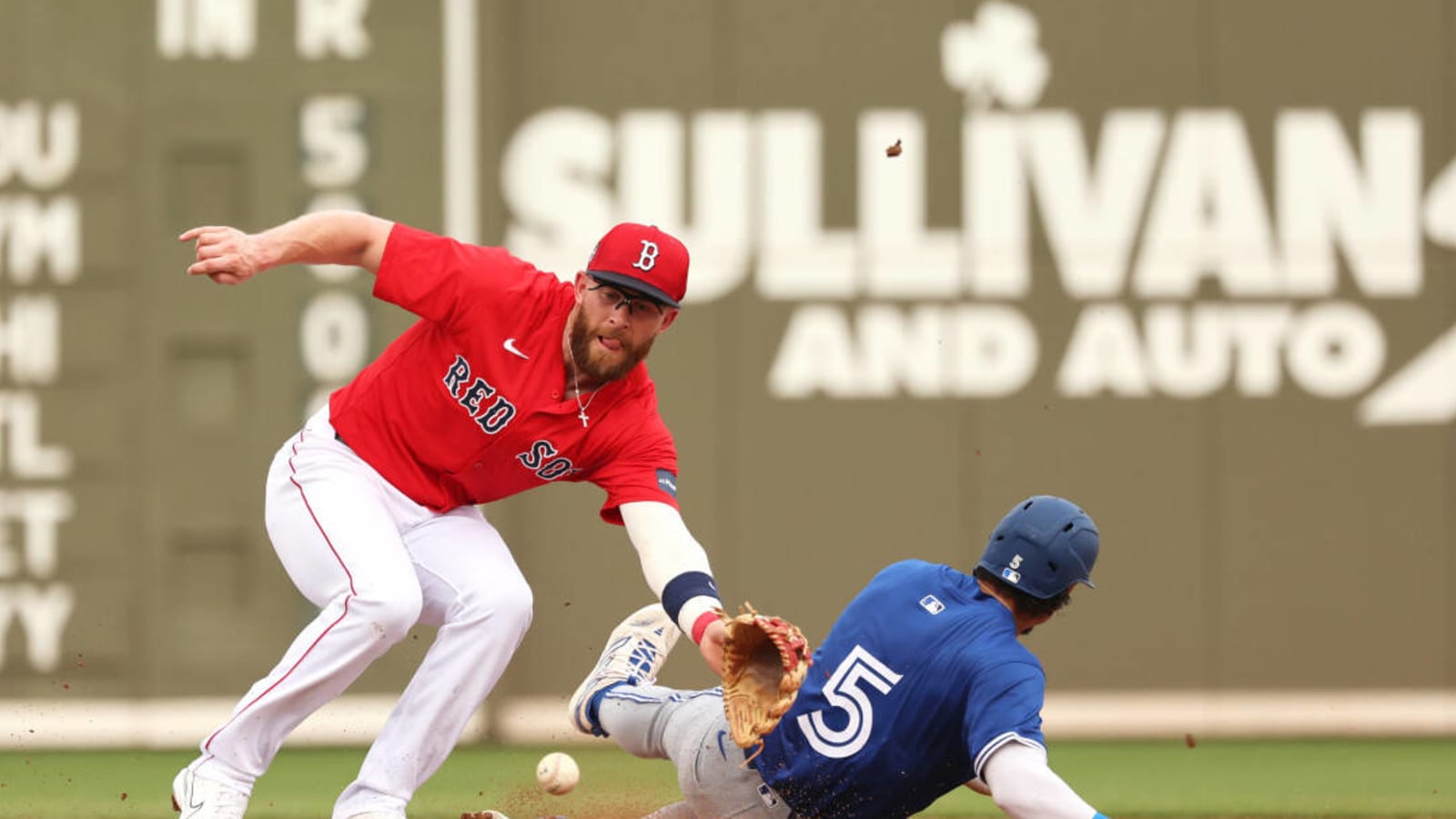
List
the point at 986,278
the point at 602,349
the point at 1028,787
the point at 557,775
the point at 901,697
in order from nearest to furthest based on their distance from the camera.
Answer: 1. the point at 1028,787
2. the point at 901,697
3. the point at 602,349
4. the point at 557,775
5. the point at 986,278

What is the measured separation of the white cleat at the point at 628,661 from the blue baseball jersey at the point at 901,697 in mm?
761

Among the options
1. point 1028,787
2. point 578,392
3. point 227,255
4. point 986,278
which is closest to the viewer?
point 1028,787

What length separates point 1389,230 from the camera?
8164 mm

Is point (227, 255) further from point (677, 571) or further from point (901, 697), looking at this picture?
point (901, 697)

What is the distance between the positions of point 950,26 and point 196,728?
13.0 feet

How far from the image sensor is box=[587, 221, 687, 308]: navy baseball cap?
15.9 feet

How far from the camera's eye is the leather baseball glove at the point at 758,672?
454cm

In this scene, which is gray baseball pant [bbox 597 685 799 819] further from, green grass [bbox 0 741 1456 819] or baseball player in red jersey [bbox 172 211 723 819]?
green grass [bbox 0 741 1456 819]

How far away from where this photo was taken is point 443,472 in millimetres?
5168

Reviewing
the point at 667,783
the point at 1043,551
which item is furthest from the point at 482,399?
the point at 667,783

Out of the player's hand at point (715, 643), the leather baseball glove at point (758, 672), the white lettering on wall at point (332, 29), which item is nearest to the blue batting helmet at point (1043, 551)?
the leather baseball glove at point (758, 672)

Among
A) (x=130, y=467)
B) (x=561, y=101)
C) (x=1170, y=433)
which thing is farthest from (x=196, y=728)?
(x=1170, y=433)

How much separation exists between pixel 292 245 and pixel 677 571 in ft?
3.87

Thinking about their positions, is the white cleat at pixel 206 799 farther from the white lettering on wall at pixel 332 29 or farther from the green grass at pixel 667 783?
the white lettering on wall at pixel 332 29
